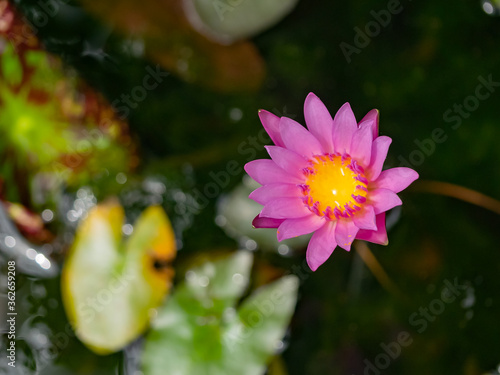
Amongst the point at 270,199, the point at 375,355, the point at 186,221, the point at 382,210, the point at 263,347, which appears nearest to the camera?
the point at 382,210

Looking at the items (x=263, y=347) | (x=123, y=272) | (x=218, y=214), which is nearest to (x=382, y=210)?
(x=263, y=347)

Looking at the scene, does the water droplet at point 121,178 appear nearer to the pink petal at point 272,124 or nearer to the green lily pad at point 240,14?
the green lily pad at point 240,14

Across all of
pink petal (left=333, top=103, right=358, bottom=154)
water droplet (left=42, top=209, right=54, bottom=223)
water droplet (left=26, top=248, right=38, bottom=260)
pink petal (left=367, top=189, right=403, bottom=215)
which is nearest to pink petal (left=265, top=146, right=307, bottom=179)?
pink petal (left=333, top=103, right=358, bottom=154)

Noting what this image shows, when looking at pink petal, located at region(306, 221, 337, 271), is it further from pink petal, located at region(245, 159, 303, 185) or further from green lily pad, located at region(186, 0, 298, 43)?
green lily pad, located at region(186, 0, 298, 43)

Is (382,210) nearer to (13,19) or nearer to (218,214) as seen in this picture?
(218,214)

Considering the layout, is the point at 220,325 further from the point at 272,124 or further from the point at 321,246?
the point at 272,124

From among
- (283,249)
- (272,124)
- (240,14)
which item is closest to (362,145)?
(272,124)

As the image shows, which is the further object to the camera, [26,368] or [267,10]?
[26,368]

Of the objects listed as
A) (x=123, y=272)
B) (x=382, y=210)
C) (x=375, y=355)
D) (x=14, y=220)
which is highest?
(x=382, y=210)
